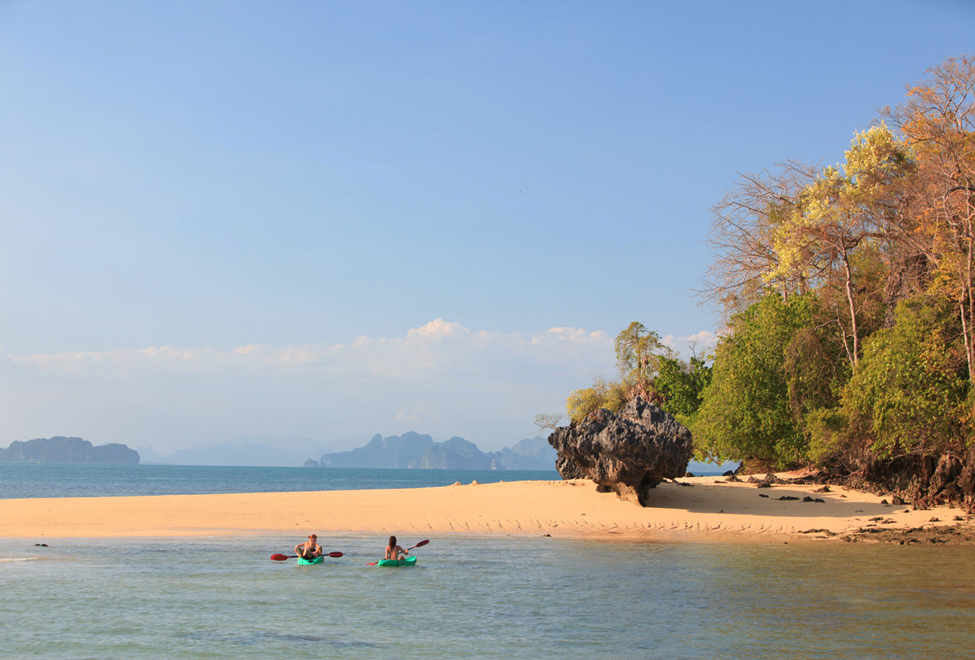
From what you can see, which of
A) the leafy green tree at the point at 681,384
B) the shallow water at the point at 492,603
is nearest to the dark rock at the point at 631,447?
the shallow water at the point at 492,603

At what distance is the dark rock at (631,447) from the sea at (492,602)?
183 inches

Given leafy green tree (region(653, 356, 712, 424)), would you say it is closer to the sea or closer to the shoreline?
the shoreline

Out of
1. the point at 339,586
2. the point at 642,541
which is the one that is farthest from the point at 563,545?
the point at 339,586

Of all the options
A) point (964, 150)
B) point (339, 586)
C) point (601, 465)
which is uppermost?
point (964, 150)

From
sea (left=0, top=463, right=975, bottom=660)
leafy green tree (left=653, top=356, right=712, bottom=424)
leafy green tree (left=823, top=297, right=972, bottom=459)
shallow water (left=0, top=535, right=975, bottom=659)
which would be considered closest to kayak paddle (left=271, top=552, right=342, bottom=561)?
sea (left=0, top=463, right=975, bottom=660)

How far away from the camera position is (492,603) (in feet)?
52.9

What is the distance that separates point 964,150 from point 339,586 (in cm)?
2532

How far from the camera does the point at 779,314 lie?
3725 cm

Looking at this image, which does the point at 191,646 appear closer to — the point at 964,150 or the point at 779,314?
the point at 964,150

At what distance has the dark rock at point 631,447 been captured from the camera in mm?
27859

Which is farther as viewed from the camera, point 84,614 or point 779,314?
point 779,314

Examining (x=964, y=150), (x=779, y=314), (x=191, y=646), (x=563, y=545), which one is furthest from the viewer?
(x=779, y=314)

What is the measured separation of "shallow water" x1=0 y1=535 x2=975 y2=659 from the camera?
1280 cm

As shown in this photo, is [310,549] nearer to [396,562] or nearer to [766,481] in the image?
[396,562]
